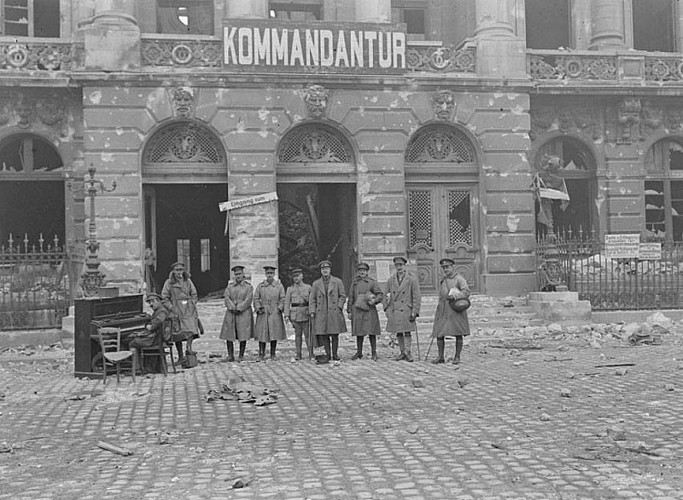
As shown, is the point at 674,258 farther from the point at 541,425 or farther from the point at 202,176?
the point at 541,425

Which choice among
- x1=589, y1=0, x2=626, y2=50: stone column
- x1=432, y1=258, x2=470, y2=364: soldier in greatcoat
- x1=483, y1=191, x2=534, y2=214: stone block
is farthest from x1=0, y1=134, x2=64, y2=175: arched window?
x1=589, y1=0, x2=626, y2=50: stone column

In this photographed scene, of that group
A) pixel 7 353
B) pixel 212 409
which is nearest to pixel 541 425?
pixel 212 409

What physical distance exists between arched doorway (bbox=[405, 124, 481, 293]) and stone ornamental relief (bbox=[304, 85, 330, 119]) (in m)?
2.58

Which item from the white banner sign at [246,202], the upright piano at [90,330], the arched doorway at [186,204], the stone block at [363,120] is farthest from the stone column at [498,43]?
the upright piano at [90,330]

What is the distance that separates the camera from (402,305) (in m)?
14.8

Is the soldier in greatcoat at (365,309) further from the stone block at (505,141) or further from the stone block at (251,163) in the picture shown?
the stone block at (505,141)

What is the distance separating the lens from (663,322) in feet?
62.6

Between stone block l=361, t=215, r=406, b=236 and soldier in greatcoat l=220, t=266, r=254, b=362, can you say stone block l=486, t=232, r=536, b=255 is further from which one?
soldier in greatcoat l=220, t=266, r=254, b=362

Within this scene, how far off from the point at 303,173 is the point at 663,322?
9.33 m

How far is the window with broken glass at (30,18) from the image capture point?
2181cm

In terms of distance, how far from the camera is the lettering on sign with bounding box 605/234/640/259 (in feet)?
65.5

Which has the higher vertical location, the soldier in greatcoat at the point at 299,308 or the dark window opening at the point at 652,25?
the dark window opening at the point at 652,25

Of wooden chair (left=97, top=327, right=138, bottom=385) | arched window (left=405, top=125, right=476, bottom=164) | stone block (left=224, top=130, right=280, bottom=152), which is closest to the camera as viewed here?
wooden chair (left=97, top=327, right=138, bottom=385)

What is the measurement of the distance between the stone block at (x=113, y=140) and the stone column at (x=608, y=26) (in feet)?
42.1
